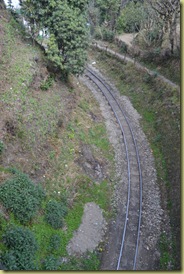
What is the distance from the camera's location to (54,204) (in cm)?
1903

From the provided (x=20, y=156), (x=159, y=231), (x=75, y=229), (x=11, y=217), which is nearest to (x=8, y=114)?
(x=20, y=156)

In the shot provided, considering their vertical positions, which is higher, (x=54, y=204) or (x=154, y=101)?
(x=154, y=101)

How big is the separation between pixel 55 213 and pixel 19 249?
11.9 ft

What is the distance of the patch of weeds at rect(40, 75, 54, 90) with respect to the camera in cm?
2790

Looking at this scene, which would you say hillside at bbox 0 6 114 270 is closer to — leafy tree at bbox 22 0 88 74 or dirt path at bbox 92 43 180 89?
leafy tree at bbox 22 0 88 74

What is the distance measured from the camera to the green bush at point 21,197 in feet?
55.9

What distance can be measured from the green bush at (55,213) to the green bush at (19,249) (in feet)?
7.22

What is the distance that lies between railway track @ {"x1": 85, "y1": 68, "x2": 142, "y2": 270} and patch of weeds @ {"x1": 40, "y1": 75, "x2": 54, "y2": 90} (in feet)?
25.1

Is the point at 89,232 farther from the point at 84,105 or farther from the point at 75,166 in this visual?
the point at 84,105

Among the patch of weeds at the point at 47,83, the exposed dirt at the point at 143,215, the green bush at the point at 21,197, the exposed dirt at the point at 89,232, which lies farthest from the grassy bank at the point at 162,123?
the patch of weeds at the point at 47,83

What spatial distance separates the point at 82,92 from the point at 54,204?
1847cm

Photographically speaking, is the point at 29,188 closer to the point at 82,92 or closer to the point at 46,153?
the point at 46,153

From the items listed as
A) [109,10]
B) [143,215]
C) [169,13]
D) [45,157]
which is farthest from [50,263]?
[109,10]

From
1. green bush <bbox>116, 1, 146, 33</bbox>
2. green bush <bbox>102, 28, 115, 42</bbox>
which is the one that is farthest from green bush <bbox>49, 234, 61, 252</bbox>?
green bush <bbox>102, 28, 115, 42</bbox>
